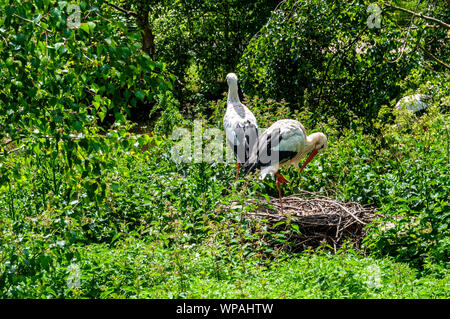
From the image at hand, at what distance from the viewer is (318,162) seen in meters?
7.31

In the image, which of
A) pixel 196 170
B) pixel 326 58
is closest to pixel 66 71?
pixel 196 170

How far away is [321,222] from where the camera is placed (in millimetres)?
6062

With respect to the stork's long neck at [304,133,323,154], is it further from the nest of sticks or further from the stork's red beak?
the nest of sticks

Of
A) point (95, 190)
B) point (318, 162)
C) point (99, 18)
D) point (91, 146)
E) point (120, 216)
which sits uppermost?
point (99, 18)

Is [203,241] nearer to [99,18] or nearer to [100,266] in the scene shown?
[100,266]

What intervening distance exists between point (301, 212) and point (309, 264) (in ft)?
5.79

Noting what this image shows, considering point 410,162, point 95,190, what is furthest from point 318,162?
point 95,190

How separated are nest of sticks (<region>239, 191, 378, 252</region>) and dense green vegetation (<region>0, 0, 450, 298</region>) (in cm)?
18

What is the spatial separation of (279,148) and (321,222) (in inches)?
39.8

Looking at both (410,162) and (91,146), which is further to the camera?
(410,162)

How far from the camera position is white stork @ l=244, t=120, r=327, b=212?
259 inches

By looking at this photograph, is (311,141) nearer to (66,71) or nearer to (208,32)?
(66,71)

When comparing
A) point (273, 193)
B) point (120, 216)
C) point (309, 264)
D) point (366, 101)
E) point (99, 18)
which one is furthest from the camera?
point (366, 101)
